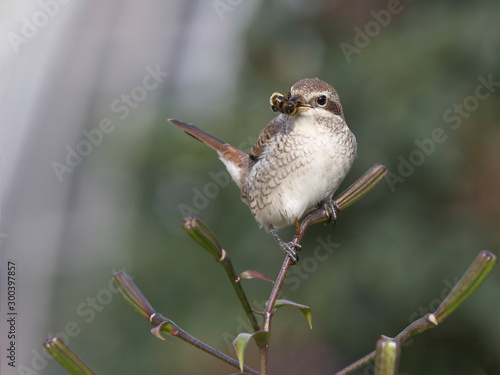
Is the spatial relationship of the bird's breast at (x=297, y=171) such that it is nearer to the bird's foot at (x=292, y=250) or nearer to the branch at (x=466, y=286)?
the bird's foot at (x=292, y=250)

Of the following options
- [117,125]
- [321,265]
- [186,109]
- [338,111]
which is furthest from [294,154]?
[117,125]

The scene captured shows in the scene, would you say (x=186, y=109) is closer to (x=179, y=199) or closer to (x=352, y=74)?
(x=179, y=199)

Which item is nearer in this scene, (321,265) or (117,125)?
(321,265)

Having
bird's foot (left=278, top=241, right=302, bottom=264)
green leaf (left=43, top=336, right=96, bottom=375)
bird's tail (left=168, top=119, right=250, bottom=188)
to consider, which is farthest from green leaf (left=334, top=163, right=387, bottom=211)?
bird's tail (left=168, top=119, right=250, bottom=188)

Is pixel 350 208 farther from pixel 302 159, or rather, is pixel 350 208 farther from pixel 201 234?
pixel 201 234

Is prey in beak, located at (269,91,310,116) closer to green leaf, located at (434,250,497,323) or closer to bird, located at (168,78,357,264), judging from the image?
bird, located at (168,78,357,264)

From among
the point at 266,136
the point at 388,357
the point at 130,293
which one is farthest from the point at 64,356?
the point at 266,136

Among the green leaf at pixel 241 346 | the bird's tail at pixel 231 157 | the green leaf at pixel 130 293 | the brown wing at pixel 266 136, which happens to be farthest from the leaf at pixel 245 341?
the bird's tail at pixel 231 157
